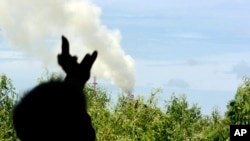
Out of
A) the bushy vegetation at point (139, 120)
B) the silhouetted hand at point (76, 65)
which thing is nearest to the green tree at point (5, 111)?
the bushy vegetation at point (139, 120)

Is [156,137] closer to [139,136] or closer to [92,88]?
[139,136]

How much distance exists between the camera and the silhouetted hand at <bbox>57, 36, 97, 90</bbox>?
2658 mm

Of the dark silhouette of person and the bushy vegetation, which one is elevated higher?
the bushy vegetation

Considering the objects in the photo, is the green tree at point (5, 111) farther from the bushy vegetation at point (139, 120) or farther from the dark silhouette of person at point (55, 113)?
the dark silhouette of person at point (55, 113)

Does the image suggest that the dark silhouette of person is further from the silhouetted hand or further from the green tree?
the green tree

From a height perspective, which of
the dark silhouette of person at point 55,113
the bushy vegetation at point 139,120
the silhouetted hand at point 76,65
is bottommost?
the dark silhouette of person at point 55,113

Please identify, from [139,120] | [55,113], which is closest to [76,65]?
[55,113]

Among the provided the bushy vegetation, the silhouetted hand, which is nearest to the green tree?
the bushy vegetation

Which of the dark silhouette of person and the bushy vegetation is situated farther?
the bushy vegetation

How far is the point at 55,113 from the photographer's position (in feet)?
8.48

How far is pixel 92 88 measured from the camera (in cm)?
5016

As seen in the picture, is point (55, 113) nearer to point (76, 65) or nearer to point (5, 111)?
point (76, 65)

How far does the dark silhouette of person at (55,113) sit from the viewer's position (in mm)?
2570

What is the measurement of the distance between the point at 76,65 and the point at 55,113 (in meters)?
0.23
